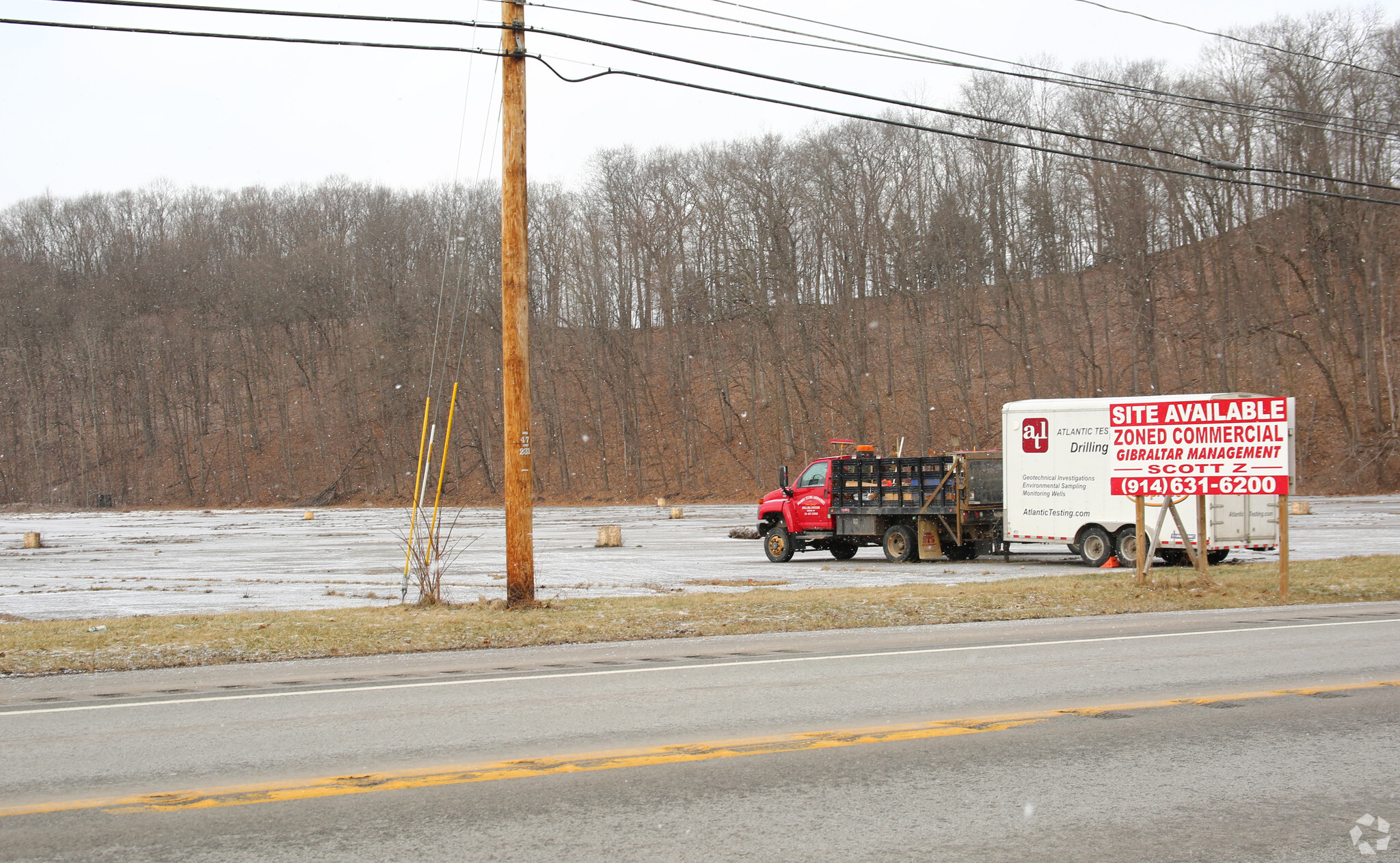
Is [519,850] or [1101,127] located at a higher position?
[1101,127]

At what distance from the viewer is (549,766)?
611cm

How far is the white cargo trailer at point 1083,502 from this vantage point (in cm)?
2002

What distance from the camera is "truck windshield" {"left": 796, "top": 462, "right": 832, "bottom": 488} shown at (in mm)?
25484

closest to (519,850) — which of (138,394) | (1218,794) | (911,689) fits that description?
(1218,794)

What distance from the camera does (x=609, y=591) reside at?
58.9 feet

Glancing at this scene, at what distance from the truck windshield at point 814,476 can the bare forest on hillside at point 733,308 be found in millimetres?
9753

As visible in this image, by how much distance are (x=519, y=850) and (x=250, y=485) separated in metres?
87.6

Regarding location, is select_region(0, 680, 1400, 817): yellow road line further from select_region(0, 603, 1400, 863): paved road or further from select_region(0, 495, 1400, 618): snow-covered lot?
select_region(0, 495, 1400, 618): snow-covered lot

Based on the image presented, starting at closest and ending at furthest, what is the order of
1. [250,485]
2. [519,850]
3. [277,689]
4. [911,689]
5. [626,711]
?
1. [519,850]
2. [626,711]
3. [911,689]
4. [277,689]
5. [250,485]

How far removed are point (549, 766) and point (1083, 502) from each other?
57.2 ft

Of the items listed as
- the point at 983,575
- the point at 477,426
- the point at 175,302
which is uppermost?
the point at 175,302

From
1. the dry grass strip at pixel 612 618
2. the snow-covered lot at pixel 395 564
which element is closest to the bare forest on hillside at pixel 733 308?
the snow-covered lot at pixel 395 564

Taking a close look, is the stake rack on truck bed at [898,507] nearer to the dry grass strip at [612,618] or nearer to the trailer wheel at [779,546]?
the trailer wheel at [779,546]

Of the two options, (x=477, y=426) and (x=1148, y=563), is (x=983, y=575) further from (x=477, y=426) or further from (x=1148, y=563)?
(x=477, y=426)
